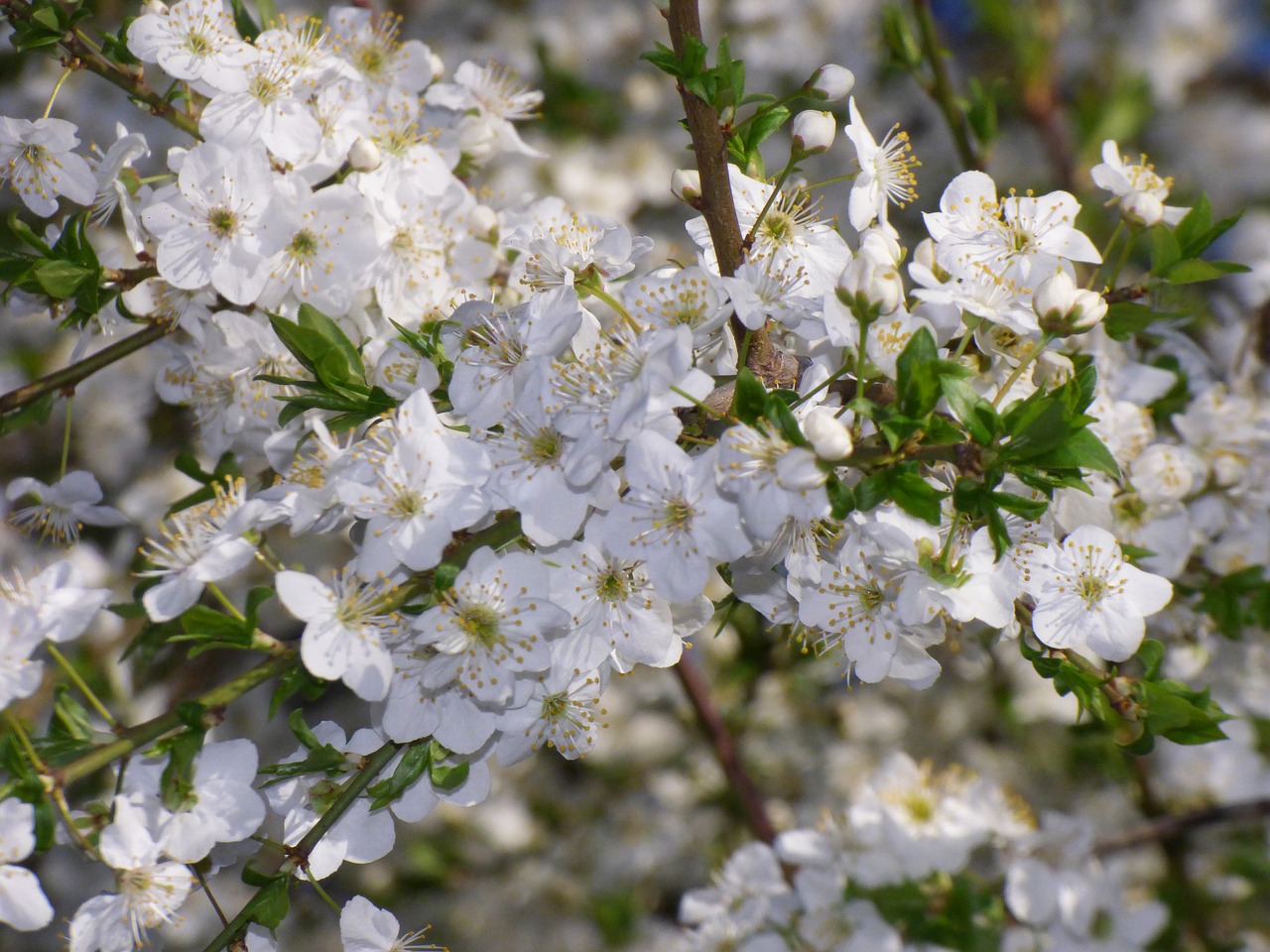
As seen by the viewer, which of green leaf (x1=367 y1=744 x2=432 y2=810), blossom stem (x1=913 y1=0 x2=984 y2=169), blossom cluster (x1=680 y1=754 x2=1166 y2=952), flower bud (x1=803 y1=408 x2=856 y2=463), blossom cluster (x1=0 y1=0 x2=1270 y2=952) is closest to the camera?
flower bud (x1=803 y1=408 x2=856 y2=463)

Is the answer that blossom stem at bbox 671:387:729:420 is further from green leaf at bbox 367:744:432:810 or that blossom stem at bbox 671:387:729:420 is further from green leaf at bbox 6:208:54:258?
green leaf at bbox 6:208:54:258

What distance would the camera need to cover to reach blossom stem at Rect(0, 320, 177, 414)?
4.95 ft

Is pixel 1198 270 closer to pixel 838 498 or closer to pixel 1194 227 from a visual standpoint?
pixel 1194 227

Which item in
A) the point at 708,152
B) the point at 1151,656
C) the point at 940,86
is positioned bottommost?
the point at 1151,656

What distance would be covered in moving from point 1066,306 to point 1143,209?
31 cm

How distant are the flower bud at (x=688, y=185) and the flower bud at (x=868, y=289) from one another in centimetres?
27

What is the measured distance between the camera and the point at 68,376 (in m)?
1.53

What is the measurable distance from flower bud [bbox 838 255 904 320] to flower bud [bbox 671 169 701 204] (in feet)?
0.88

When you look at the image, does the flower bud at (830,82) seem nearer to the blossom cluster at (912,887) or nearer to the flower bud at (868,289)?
the flower bud at (868,289)

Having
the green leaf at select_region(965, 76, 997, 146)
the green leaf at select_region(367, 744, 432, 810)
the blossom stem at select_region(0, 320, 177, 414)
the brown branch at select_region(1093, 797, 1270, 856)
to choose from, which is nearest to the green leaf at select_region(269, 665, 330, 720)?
the green leaf at select_region(367, 744, 432, 810)

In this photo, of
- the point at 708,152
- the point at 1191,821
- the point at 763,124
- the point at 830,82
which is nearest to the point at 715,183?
the point at 708,152

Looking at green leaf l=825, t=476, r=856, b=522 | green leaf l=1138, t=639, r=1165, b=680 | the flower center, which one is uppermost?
green leaf l=825, t=476, r=856, b=522

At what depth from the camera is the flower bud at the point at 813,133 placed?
1335mm

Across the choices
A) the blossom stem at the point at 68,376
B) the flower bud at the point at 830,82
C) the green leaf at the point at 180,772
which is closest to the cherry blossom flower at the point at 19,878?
the green leaf at the point at 180,772
